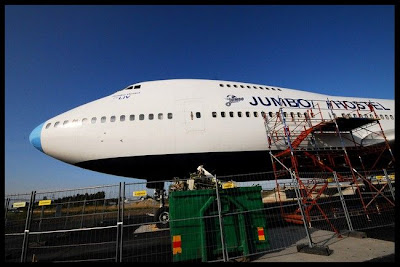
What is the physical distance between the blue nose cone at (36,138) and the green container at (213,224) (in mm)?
10625

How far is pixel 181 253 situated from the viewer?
5.42 m

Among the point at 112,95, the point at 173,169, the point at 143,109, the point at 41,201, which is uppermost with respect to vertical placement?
the point at 112,95

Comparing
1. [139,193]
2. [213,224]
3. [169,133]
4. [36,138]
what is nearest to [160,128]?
[169,133]

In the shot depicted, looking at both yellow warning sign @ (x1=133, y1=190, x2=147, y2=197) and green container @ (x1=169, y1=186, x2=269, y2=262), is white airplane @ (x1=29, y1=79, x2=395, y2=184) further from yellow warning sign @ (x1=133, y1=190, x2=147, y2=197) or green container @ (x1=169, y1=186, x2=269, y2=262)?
green container @ (x1=169, y1=186, x2=269, y2=262)

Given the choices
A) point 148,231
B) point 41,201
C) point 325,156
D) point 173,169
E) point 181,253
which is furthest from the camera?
point 325,156

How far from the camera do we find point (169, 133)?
11719 millimetres

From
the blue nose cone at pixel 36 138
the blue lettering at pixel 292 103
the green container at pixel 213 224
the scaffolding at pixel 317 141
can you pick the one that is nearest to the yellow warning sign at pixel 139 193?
the green container at pixel 213 224

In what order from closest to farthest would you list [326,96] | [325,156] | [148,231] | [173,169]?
[148,231] → [173,169] → [325,156] → [326,96]

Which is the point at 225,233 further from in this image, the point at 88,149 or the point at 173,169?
the point at 88,149

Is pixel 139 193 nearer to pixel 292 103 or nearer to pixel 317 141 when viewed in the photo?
pixel 317 141

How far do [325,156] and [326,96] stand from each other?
5.92 m

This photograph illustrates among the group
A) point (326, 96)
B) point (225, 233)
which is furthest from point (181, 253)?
point (326, 96)

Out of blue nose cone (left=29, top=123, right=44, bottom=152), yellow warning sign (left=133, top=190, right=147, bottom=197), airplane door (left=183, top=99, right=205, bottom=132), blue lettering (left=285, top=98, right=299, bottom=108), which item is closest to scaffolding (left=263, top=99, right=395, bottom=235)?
blue lettering (left=285, top=98, right=299, bottom=108)

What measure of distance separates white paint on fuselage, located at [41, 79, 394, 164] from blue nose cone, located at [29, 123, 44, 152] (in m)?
0.40
